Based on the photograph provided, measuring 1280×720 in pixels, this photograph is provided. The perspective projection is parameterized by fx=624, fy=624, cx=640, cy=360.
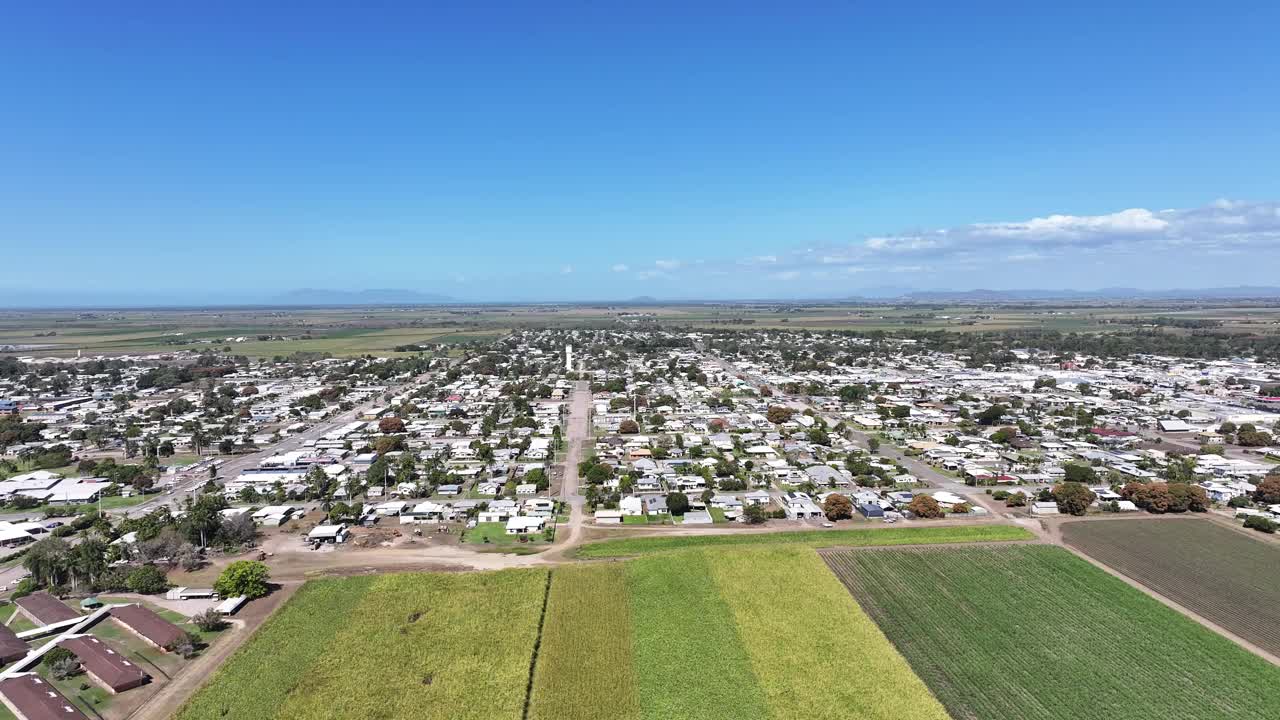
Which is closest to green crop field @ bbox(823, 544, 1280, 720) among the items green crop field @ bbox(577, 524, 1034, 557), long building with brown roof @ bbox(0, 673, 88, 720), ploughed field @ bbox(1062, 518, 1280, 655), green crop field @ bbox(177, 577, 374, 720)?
ploughed field @ bbox(1062, 518, 1280, 655)

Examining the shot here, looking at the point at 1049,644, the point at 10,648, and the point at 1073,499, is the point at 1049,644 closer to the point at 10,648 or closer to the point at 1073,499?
the point at 1073,499

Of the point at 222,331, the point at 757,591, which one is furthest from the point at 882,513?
the point at 222,331

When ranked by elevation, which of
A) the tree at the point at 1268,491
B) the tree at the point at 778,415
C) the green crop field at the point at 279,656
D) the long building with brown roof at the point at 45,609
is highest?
the tree at the point at 778,415

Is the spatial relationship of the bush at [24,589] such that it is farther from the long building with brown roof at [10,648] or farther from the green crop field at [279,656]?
the green crop field at [279,656]

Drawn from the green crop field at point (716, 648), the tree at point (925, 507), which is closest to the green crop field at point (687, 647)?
the green crop field at point (716, 648)

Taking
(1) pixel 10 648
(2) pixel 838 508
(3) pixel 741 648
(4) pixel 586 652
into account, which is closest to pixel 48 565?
(1) pixel 10 648

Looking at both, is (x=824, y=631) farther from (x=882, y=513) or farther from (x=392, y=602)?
(x=392, y=602)

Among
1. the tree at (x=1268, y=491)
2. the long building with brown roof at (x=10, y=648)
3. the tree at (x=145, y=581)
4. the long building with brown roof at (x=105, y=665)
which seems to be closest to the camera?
the long building with brown roof at (x=105, y=665)
